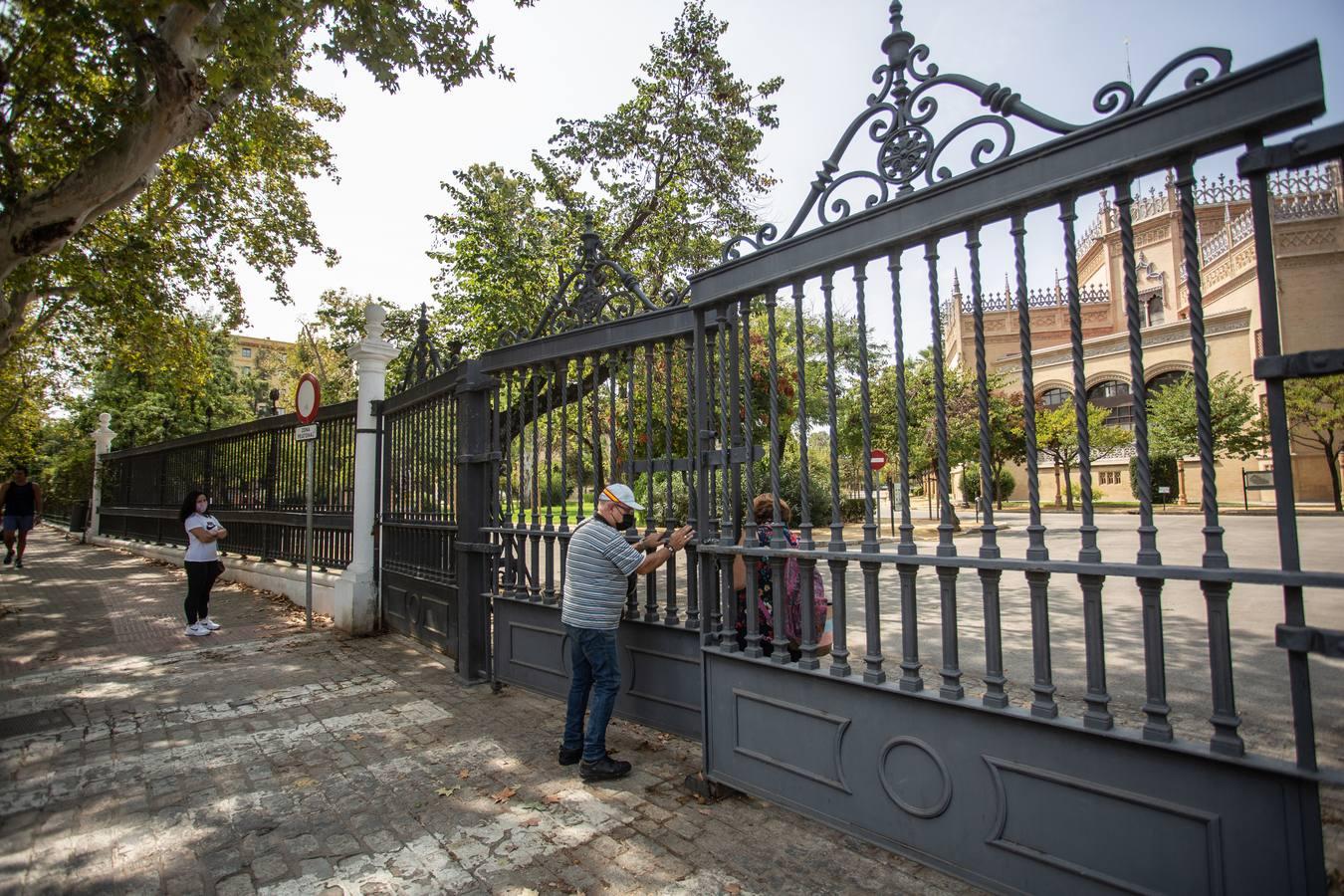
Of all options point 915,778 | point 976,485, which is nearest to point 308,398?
point 915,778

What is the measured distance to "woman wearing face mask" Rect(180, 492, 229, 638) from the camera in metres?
8.23

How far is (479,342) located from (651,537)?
32.0 ft

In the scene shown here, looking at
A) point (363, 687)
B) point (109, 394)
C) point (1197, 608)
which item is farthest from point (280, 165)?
point (109, 394)

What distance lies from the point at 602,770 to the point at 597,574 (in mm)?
1192

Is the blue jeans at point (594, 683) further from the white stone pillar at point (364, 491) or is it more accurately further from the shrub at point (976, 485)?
the shrub at point (976, 485)

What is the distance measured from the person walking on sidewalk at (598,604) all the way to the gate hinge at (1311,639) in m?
2.79

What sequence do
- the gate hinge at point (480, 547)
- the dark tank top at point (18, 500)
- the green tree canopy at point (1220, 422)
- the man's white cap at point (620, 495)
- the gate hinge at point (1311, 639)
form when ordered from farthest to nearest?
1. the green tree canopy at point (1220, 422)
2. the dark tank top at point (18, 500)
3. the gate hinge at point (480, 547)
4. the man's white cap at point (620, 495)
5. the gate hinge at point (1311, 639)

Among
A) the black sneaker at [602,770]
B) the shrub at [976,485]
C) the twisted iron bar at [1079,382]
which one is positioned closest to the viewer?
the twisted iron bar at [1079,382]

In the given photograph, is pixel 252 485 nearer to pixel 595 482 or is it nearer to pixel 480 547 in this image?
pixel 480 547

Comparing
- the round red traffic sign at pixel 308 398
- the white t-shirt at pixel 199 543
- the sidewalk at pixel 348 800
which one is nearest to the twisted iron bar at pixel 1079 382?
the sidewalk at pixel 348 800

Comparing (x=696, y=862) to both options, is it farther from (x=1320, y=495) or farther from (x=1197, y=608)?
(x=1320, y=495)

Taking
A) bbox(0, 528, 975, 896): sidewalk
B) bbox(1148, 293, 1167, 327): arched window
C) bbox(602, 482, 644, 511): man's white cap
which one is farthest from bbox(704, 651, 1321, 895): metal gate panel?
bbox(1148, 293, 1167, 327): arched window

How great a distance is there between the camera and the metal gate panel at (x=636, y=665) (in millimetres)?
4477

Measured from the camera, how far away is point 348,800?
3.91m
